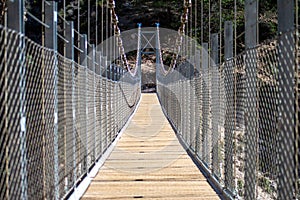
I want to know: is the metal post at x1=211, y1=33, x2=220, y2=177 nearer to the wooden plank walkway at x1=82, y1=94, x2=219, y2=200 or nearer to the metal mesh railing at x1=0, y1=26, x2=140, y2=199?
the wooden plank walkway at x1=82, y1=94, x2=219, y2=200

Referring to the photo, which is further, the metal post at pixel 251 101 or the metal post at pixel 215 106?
the metal post at pixel 215 106

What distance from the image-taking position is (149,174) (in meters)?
4.12

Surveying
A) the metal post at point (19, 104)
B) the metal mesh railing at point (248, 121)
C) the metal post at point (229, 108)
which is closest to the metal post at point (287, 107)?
the metal mesh railing at point (248, 121)

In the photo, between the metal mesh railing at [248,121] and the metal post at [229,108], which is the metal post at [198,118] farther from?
the metal post at [229,108]

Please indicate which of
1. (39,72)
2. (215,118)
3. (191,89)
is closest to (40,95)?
(39,72)

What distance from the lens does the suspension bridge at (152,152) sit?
5.38 ft

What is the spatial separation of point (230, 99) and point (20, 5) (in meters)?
1.35

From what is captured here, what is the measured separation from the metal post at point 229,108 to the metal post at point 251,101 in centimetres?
45

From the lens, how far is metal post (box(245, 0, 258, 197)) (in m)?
2.14

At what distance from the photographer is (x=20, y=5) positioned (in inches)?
68.3

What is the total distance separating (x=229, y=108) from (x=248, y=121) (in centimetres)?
58

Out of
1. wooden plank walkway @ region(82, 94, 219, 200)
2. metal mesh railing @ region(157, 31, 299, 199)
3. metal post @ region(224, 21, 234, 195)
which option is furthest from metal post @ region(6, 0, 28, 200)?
wooden plank walkway @ region(82, 94, 219, 200)

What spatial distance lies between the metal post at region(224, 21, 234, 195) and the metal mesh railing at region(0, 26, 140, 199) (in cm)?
78

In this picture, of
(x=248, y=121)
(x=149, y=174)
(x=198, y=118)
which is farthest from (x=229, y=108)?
(x=198, y=118)
